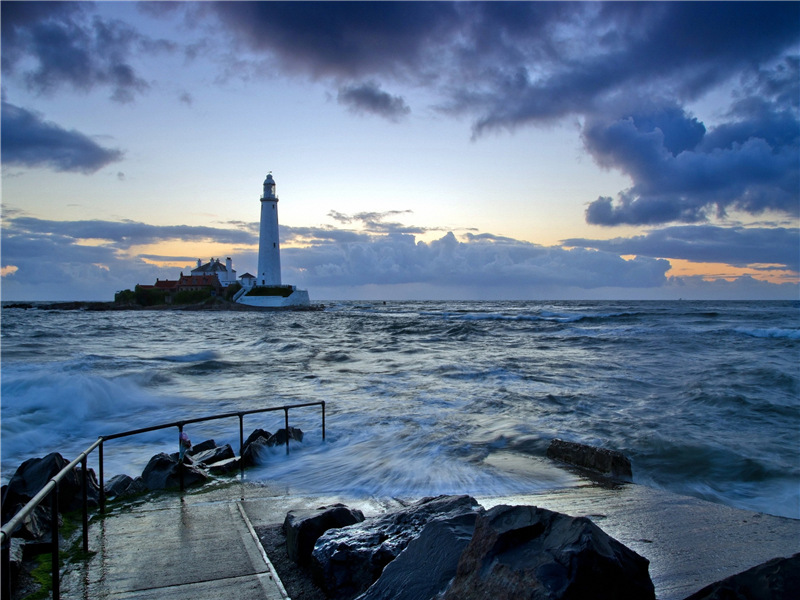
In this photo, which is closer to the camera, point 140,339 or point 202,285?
point 140,339

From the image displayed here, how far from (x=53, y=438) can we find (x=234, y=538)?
27.5 ft

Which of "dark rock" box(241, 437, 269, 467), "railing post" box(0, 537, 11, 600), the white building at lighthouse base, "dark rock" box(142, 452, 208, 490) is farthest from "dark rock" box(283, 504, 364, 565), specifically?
the white building at lighthouse base

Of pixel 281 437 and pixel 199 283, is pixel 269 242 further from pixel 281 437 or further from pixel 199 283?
pixel 281 437

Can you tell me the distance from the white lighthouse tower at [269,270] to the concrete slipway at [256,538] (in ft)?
210

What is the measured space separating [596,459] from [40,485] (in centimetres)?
636

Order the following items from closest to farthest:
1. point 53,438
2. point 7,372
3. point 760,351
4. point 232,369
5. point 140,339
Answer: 1. point 53,438
2. point 7,372
3. point 232,369
4. point 760,351
5. point 140,339

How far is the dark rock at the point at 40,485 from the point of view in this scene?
472 centimetres

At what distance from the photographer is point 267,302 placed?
236ft

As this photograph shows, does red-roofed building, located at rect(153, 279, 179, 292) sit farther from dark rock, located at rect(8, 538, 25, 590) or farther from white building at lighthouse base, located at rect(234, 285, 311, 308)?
dark rock, located at rect(8, 538, 25, 590)

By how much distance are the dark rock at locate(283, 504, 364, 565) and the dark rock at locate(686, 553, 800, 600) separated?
7.91 feet

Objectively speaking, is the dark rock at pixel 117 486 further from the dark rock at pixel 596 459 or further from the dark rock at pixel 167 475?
the dark rock at pixel 596 459

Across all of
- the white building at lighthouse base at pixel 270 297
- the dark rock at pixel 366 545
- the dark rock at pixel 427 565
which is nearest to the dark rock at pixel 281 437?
the dark rock at pixel 366 545

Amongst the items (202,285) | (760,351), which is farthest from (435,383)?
(202,285)

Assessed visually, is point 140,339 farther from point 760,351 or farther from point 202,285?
point 202,285
